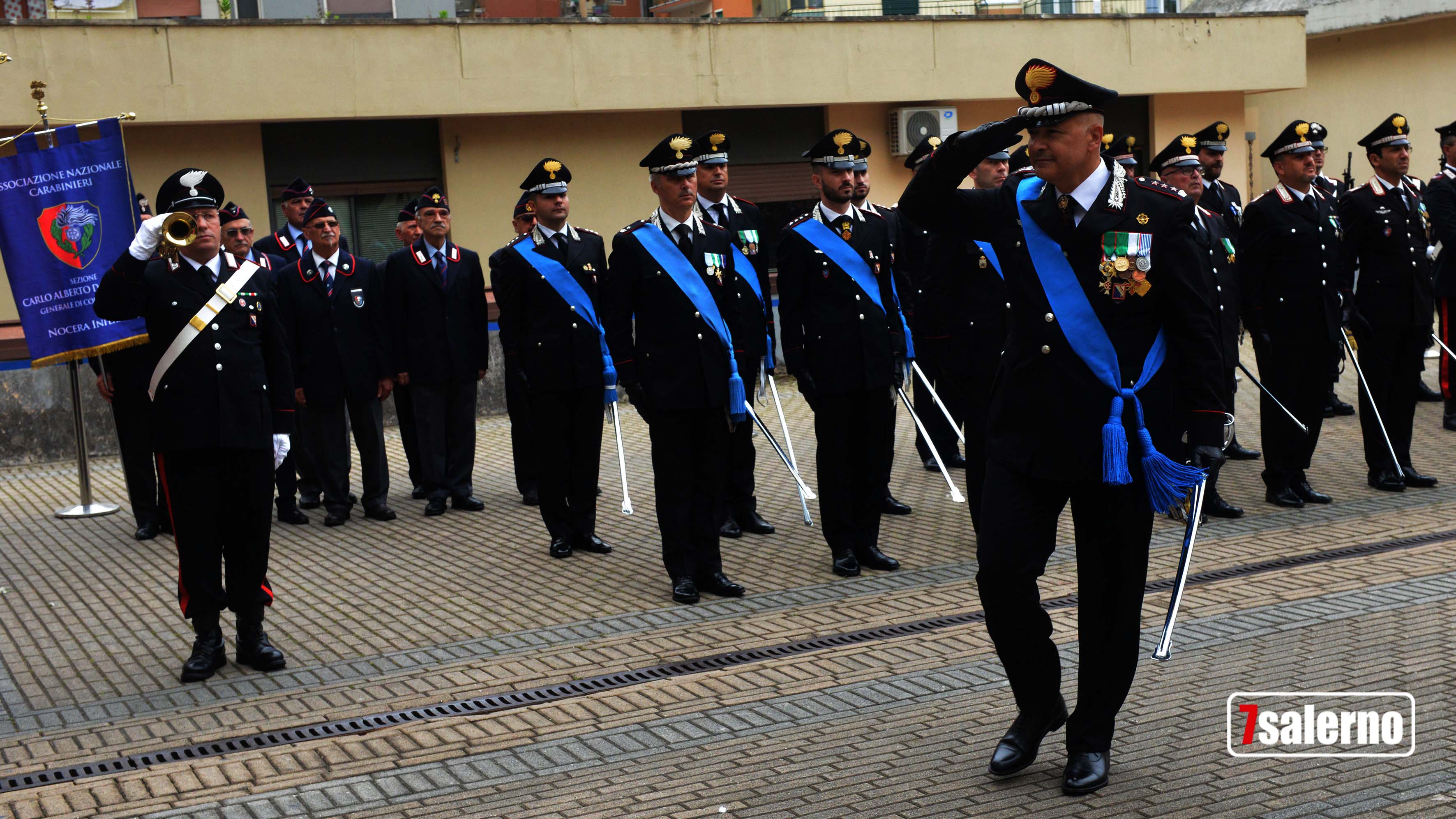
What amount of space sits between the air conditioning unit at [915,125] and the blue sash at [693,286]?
13.5 metres

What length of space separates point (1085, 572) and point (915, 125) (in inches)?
647

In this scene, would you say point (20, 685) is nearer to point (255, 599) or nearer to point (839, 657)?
point (255, 599)

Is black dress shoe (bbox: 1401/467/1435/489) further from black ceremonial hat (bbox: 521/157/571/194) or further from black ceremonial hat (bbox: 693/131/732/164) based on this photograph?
black ceremonial hat (bbox: 521/157/571/194)

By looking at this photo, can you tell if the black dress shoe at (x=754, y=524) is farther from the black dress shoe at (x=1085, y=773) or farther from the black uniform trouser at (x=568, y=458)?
the black dress shoe at (x=1085, y=773)

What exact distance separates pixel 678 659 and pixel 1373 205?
19.0ft

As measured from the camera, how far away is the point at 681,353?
7.24m

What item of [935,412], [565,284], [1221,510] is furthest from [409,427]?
[1221,510]

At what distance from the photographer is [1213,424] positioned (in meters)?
4.53

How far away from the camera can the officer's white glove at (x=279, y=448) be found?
658 centimetres

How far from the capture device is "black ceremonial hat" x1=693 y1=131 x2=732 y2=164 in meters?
7.81

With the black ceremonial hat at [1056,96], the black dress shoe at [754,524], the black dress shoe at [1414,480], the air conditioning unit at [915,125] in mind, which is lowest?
the black dress shoe at [1414,480]

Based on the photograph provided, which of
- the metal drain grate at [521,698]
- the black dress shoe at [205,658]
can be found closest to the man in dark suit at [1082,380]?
the metal drain grate at [521,698]

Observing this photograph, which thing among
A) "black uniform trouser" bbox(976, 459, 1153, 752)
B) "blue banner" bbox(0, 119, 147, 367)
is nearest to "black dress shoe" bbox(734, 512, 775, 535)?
Result: "blue banner" bbox(0, 119, 147, 367)
